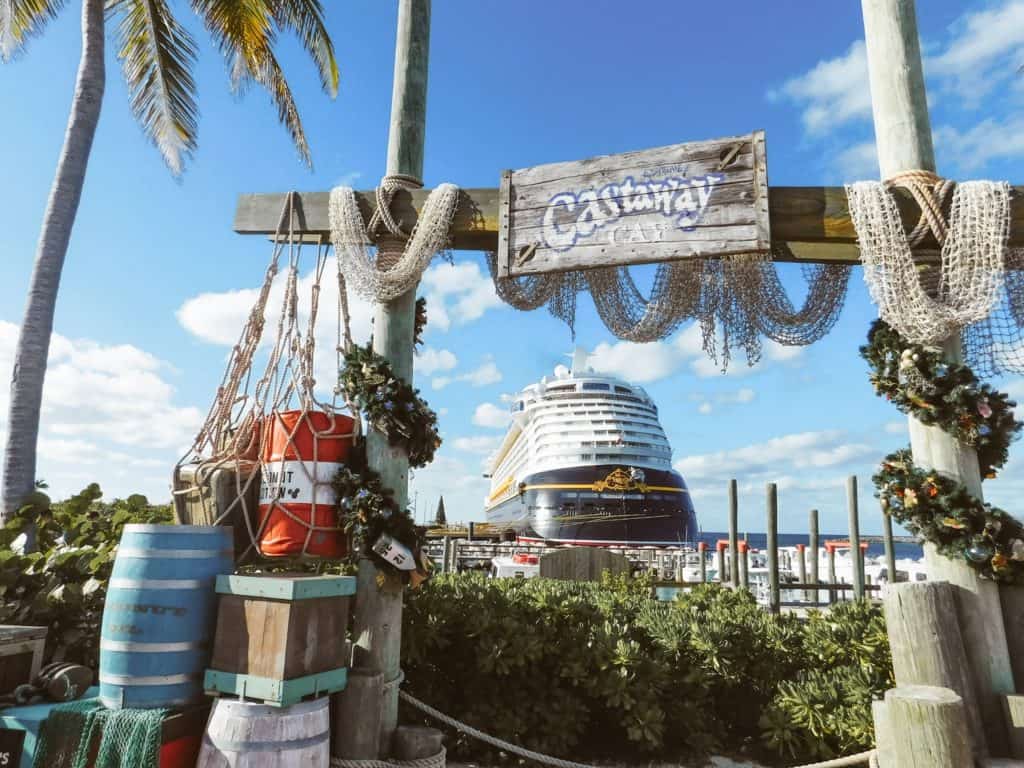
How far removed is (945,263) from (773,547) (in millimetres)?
11029

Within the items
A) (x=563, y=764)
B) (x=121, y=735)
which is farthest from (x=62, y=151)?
(x=563, y=764)

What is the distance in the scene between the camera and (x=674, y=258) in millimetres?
3412

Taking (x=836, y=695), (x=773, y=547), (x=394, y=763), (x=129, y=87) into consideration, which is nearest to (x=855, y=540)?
(x=773, y=547)

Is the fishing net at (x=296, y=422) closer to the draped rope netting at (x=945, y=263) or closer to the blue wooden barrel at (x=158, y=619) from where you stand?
the blue wooden barrel at (x=158, y=619)

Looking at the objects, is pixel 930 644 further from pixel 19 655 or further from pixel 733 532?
pixel 733 532

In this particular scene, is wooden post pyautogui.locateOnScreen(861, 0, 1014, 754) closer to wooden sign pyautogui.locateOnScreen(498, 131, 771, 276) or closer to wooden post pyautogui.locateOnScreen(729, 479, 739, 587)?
wooden sign pyautogui.locateOnScreen(498, 131, 771, 276)

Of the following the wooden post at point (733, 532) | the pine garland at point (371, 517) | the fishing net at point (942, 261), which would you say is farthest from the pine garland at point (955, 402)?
the wooden post at point (733, 532)

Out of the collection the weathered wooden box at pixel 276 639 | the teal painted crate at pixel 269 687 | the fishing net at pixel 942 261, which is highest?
the fishing net at pixel 942 261

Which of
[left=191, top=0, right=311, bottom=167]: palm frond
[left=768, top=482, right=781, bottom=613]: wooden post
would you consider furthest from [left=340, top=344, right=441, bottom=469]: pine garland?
[left=768, top=482, right=781, bottom=613]: wooden post

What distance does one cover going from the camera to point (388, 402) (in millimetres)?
3445

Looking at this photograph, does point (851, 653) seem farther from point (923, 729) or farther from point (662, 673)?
point (923, 729)

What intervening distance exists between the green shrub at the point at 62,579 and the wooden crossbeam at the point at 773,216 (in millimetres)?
2306

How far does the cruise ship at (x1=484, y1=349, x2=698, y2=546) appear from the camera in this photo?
2919cm

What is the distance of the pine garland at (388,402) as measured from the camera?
3.45m
